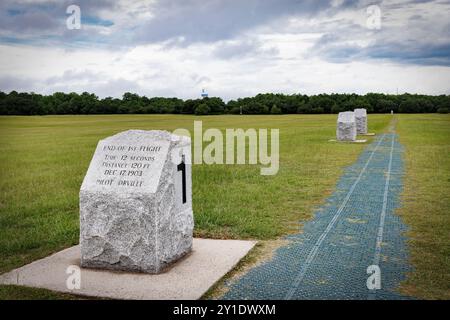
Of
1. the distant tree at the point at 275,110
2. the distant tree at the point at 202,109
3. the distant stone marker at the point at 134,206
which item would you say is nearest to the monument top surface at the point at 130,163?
the distant stone marker at the point at 134,206

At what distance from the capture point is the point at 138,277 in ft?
21.3

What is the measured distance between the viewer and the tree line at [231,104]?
73.9 m

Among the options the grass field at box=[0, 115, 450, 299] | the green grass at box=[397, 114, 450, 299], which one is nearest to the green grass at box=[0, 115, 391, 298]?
the grass field at box=[0, 115, 450, 299]

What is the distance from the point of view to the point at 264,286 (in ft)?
20.2

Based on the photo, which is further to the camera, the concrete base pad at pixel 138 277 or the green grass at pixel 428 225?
the green grass at pixel 428 225

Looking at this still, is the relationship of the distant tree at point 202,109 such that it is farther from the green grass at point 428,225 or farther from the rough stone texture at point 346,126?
the green grass at point 428,225

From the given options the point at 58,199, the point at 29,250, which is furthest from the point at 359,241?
the point at 58,199

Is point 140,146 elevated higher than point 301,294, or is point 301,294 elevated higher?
point 140,146

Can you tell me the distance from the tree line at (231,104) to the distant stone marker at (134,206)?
59.7 metres

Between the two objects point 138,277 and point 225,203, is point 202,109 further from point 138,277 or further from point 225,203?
point 138,277

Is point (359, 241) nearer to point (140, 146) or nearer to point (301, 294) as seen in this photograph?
point (301, 294)

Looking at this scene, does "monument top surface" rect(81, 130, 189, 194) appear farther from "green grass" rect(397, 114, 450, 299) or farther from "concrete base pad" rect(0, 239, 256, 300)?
"green grass" rect(397, 114, 450, 299)

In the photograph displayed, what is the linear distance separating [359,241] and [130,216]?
12.9 ft

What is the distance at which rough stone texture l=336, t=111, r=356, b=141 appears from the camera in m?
28.3
